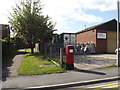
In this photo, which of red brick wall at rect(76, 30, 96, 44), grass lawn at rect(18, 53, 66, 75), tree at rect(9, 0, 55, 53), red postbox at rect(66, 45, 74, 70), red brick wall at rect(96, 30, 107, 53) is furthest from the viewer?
red brick wall at rect(76, 30, 96, 44)

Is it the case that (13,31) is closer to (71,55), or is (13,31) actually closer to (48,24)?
(48,24)

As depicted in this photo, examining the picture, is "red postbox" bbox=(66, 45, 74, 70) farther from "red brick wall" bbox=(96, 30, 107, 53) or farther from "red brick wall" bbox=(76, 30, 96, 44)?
"red brick wall" bbox=(76, 30, 96, 44)

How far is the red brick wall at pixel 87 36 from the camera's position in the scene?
23.9 meters

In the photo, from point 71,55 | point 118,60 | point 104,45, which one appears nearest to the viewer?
point 71,55

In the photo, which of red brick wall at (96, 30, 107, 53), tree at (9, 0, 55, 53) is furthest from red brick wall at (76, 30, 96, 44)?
tree at (9, 0, 55, 53)

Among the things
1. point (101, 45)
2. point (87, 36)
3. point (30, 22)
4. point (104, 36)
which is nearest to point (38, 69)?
point (30, 22)

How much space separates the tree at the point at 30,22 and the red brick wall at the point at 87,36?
9.26m

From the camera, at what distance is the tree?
17.6 metres

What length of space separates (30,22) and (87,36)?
13560 millimetres

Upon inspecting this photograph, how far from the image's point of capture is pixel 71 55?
26.5ft

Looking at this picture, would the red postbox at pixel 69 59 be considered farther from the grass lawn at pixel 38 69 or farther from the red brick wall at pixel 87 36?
the red brick wall at pixel 87 36

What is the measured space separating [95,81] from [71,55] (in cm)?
279

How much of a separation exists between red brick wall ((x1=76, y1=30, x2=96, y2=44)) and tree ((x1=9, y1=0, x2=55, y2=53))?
30.4 feet

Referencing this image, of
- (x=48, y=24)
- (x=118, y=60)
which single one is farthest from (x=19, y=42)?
(x=118, y=60)
